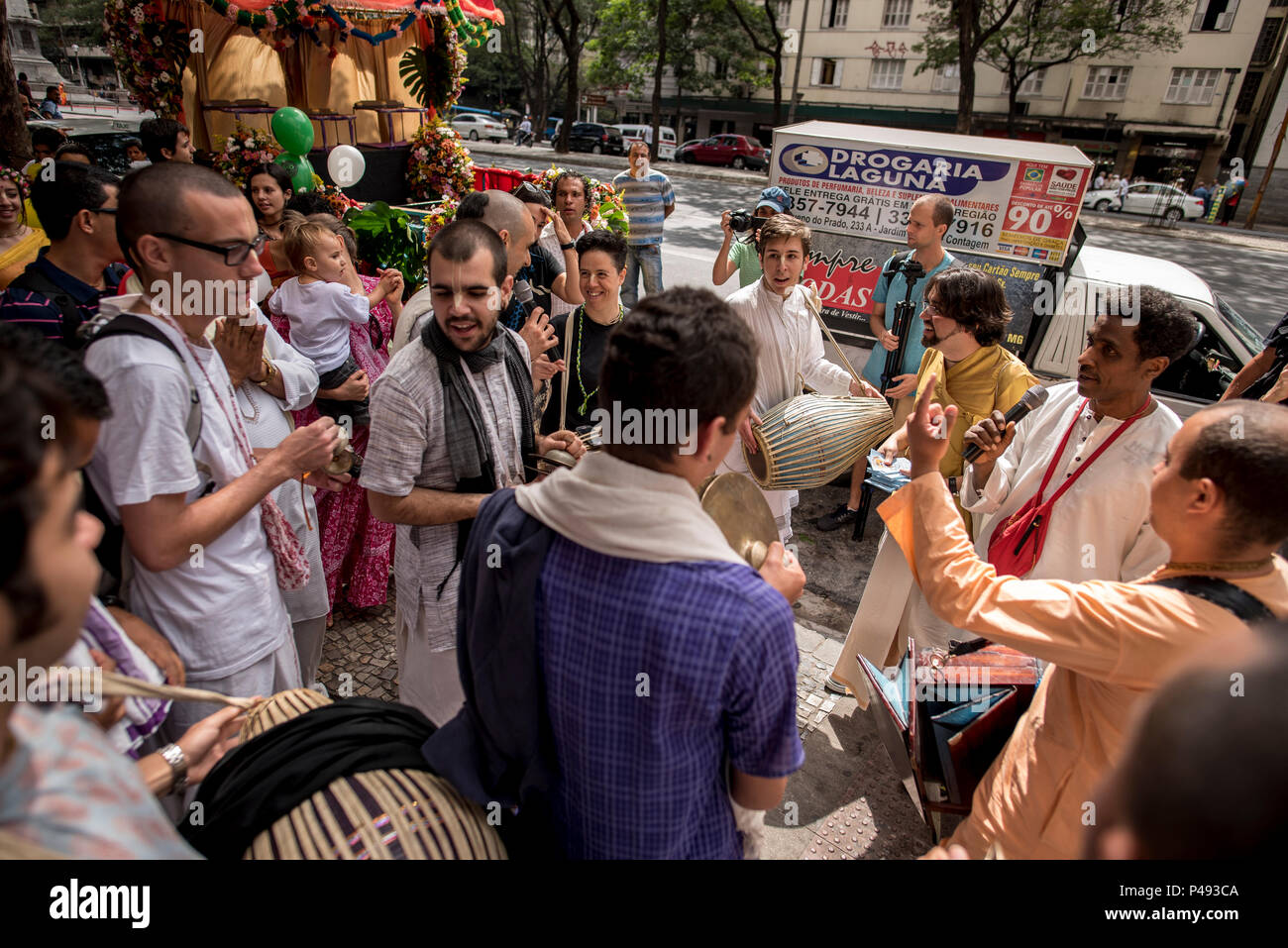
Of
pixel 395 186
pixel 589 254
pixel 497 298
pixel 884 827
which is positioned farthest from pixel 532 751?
pixel 395 186

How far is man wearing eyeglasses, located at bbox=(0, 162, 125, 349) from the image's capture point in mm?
2811

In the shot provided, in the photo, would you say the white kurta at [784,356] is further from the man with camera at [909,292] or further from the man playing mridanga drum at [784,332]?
the man with camera at [909,292]

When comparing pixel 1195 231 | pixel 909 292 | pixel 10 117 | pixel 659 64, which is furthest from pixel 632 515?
pixel 659 64

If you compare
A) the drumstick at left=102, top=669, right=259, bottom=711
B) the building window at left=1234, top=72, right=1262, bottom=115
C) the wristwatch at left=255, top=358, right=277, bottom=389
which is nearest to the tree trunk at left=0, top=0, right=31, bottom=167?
the wristwatch at left=255, top=358, right=277, bottom=389

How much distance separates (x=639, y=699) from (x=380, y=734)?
2.04ft

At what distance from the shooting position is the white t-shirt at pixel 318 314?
349cm

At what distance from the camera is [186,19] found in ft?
22.9

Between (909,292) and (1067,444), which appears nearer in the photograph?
(1067,444)

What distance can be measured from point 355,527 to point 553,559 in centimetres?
285

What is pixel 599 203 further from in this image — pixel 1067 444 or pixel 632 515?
pixel 632 515

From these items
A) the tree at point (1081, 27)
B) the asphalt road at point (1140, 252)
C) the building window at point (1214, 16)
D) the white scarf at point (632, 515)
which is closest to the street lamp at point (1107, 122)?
the tree at point (1081, 27)

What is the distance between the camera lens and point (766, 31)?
3019cm
